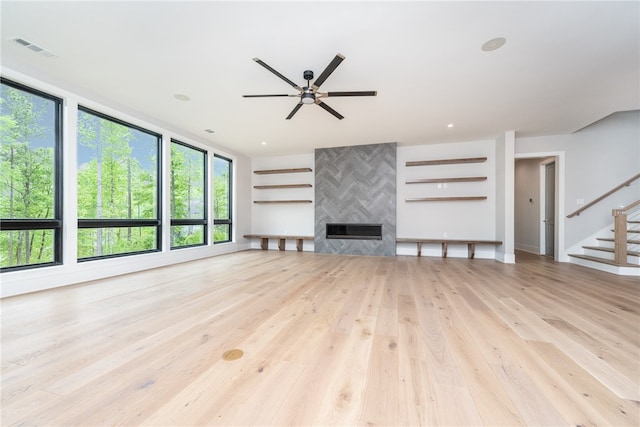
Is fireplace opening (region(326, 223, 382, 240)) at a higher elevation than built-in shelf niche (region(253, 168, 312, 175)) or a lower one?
lower

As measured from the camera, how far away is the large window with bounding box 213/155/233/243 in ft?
20.1

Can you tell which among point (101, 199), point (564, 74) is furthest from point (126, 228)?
point (564, 74)

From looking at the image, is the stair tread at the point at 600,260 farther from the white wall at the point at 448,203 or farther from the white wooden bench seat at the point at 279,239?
the white wooden bench seat at the point at 279,239

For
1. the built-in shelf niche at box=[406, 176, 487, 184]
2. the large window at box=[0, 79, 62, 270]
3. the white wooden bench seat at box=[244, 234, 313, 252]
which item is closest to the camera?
the large window at box=[0, 79, 62, 270]

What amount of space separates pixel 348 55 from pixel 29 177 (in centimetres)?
406

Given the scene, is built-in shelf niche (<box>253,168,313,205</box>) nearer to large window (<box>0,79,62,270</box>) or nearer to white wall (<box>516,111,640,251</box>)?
large window (<box>0,79,62,270</box>)

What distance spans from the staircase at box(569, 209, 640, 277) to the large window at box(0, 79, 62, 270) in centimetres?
833

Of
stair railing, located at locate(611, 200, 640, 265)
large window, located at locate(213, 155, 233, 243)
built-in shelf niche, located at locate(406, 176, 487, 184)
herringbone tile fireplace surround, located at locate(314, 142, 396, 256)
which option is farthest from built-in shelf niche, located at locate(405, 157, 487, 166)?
large window, located at locate(213, 155, 233, 243)

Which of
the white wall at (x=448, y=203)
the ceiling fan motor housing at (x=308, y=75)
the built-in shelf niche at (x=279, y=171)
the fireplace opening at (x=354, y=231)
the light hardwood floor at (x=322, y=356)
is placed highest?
the ceiling fan motor housing at (x=308, y=75)

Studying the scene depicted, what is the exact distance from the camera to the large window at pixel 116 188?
3.55 m

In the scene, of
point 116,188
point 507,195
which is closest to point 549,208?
point 507,195

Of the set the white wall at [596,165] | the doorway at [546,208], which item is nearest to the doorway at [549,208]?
the doorway at [546,208]

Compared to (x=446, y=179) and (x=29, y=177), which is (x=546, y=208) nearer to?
(x=446, y=179)

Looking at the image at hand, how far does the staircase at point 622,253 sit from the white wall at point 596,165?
0.83 ft
